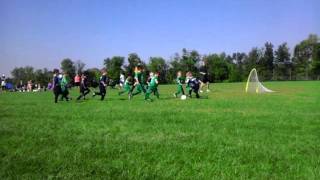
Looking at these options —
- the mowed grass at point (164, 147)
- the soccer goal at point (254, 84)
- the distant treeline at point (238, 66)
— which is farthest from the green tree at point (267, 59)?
the mowed grass at point (164, 147)

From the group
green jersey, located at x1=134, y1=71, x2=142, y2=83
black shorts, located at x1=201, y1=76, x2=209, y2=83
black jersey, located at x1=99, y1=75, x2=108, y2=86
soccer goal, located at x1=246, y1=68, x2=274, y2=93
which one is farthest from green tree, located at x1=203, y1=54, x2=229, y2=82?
black jersey, located at x1=99, y1=75, x2=108, y2=86

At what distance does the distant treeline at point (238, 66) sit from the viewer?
117 m

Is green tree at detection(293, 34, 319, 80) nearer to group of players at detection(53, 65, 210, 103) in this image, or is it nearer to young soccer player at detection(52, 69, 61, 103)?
group of players at detection(53, 65, 210, 103)

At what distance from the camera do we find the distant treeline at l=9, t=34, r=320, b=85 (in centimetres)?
11694

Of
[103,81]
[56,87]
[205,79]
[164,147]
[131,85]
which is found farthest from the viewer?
[205,79]

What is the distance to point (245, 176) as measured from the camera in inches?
289

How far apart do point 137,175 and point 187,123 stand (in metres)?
5.70

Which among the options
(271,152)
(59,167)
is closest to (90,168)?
(59,167)

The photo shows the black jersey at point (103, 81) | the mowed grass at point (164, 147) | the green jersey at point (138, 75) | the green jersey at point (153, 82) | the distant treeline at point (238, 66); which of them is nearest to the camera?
the mowed grass at point (164, 147)

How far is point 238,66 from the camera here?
13862 cm

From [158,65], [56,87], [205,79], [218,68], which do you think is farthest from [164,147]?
[158,65]

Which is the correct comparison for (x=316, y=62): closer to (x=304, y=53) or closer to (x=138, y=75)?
(x=304, y=53)

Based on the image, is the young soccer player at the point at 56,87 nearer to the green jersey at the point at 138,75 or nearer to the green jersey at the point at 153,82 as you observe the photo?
the green jersey at the point at 138,75

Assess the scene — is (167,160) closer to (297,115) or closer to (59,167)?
(59,167)
